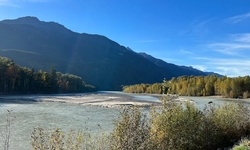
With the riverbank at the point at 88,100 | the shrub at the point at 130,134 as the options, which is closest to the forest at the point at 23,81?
the riverbank at the point at 88,100

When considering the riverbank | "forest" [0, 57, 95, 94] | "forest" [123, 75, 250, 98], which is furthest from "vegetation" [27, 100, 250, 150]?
"forest" [0, 57, 95, 94]

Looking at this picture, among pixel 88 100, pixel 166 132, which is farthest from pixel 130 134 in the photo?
pixel 88 100

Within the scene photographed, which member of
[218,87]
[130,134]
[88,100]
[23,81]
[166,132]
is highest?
[23,81]

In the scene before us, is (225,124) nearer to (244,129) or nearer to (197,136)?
(244,129)

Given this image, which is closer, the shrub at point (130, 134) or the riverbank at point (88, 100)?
the shrub at point (130, 134)

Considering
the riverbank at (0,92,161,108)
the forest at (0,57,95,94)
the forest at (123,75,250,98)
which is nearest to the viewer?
the riverbank at (0,92,161,108)

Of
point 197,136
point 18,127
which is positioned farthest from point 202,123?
point 18,127

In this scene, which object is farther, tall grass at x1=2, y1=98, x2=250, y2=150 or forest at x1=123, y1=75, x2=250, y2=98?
forest at x1=123, y1=75, x2=250, y2=98

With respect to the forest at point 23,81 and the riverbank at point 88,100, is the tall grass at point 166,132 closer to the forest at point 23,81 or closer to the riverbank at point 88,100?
the riverbank at point 88,100

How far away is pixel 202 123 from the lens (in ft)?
69.6

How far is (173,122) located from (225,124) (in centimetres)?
803

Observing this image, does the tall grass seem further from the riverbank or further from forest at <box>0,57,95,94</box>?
forest at <box>0,57,95,94</box>

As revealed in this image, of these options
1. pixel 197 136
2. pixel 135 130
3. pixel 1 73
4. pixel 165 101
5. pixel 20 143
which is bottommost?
pixel 20 143

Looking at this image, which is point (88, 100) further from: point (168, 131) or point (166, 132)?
point (166, 132)
